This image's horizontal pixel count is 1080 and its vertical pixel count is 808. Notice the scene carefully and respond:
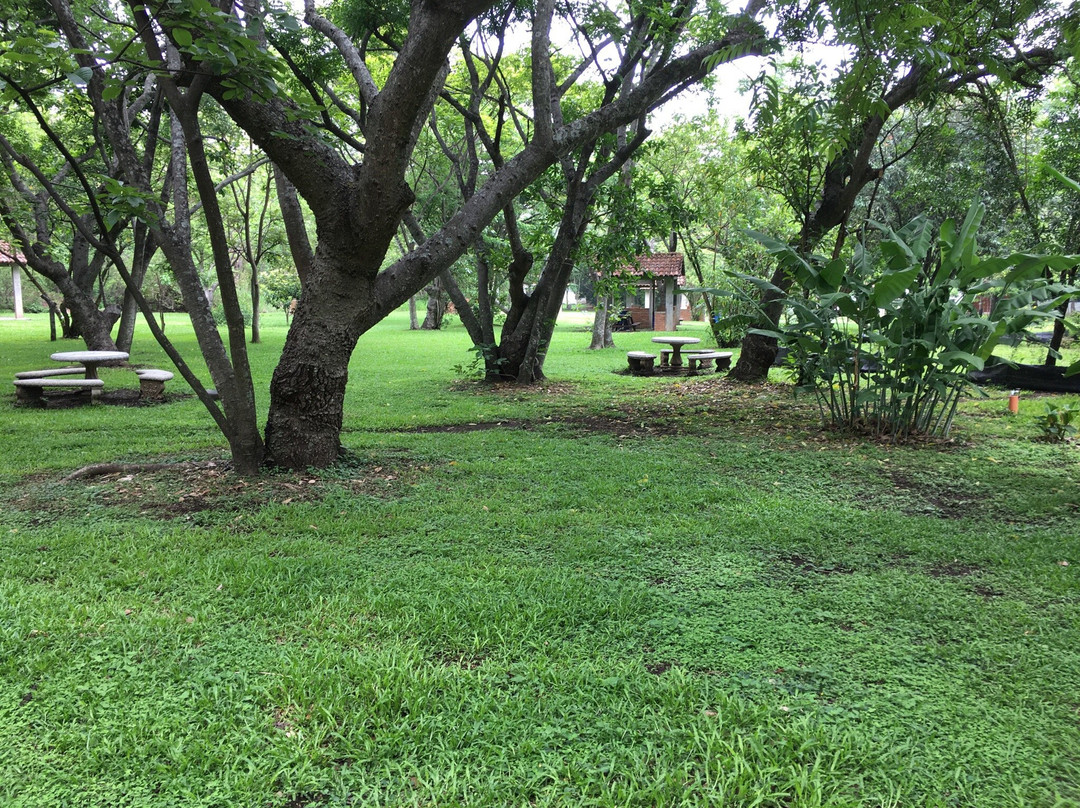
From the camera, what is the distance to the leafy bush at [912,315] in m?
5.66

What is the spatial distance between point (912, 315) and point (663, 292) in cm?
2723

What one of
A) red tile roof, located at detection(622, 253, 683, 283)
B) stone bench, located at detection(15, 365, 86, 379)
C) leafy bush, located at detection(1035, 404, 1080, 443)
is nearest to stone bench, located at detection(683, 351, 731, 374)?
leafy bush, located at detection(1035, 404, 1080, 443)

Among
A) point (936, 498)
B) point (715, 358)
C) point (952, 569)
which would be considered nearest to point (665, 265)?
point (715, 358)

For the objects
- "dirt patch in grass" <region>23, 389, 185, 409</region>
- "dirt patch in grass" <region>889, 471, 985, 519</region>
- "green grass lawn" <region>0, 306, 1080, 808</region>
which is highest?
"dirt patch in grass" <region>23, 389, 185, 409</region>

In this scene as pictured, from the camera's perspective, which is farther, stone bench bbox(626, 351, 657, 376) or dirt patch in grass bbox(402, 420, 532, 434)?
stone bench bbox(626, 351, 657, 376)

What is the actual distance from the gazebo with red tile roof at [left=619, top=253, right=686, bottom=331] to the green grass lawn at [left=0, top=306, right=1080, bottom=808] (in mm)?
23911

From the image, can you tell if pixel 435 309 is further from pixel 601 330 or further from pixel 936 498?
pixel 936 498

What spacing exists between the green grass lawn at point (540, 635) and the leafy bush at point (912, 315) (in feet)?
3.17

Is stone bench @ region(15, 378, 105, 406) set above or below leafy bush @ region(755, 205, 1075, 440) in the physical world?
below

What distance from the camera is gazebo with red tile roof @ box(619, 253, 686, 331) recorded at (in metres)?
29.7

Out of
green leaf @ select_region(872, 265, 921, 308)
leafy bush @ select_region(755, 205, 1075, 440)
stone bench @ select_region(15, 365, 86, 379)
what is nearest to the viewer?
green leaf @ select_region(872, 265, 921, 308)

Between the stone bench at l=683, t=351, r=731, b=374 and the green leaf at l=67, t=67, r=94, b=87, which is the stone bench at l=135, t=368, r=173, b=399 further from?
the stone bench at l=683, t=351, r=731, b=374

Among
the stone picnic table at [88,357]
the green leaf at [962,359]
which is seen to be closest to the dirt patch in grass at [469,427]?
the green leaf at [962,359]

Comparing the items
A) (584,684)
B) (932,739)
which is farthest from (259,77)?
(932,739)
